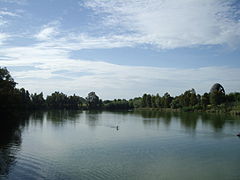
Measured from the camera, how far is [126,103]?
17762cm

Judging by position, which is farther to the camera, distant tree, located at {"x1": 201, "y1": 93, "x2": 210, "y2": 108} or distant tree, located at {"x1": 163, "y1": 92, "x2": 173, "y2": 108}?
distant tree, located at {"x1": 163, "y1": 92, "x2": 173, "y2": 108}

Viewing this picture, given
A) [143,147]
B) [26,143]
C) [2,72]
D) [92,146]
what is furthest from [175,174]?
[2,72]

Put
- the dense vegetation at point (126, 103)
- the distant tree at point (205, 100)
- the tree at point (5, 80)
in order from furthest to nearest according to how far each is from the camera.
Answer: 1. the distant tree at point (205, 100)
2. the dense vegetation at point (126, 103)
3. the tree at point (5, 80)

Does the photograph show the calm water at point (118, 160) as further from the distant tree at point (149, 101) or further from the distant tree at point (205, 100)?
the distant tree at point (149, 101)

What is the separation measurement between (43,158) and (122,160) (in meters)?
7.18

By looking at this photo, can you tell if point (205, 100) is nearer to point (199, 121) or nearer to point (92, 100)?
point (199, 121)

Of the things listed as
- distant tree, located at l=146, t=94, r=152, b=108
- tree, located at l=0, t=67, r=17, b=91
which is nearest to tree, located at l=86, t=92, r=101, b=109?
distant tree, located at l=146, t=94, r=152, b=108

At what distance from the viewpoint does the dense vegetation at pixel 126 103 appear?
60250mm

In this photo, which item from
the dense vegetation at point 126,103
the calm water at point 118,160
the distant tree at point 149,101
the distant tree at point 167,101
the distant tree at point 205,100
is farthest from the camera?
the distant tree at point 149,101

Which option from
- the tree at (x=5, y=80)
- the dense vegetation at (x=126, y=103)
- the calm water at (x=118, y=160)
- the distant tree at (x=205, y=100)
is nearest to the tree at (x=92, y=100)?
the dense vegetation at (x=126, y=103)

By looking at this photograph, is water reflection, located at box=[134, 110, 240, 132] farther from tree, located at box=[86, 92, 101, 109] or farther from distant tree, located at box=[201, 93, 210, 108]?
tree, located at box=[86, 92, 101, 109]

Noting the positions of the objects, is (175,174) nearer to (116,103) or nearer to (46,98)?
(46,98)

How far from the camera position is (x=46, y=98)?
Result: 148 meters

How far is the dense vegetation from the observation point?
6025cm
